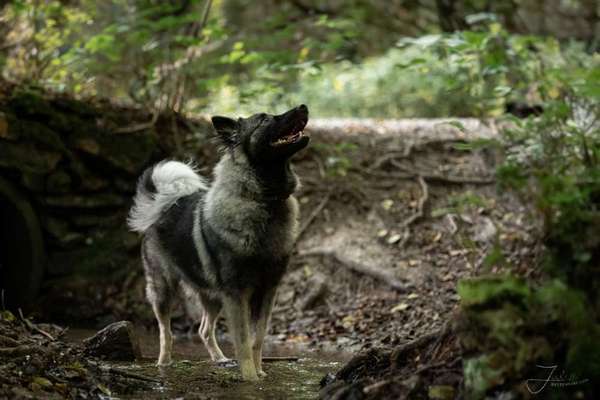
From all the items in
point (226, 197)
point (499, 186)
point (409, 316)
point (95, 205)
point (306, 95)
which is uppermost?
point (499, 186)

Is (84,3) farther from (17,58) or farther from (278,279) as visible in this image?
(278,279)

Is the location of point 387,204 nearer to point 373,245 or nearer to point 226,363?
point 373,245

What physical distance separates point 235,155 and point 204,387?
5.27ft

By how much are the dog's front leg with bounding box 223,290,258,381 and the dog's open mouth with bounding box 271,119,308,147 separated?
3.40 feet

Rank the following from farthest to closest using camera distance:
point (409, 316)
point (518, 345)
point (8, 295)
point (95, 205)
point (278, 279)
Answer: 1. point (95, 205)
2. point (8, 295)
3. point (409, 316)
4. point (278, 279)
5. point (518, 345)

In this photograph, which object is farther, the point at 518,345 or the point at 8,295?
the point at 8,295

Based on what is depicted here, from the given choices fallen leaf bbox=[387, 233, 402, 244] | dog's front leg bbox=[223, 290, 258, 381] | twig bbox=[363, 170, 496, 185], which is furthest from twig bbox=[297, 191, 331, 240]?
dog's front leg bbox=[223, 290, 258, 381]

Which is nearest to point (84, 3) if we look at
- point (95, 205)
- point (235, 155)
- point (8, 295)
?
point (95, 205)

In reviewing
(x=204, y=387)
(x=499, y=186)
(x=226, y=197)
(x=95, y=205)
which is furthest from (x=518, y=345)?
(x=95, y=205)

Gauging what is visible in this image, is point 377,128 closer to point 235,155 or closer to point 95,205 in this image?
point 95,205

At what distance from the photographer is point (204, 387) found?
13.2ft

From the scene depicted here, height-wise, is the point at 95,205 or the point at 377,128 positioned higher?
the point at 95,205

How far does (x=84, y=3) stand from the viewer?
28.9ft

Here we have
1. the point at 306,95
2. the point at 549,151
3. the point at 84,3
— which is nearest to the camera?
the point at 549,151
